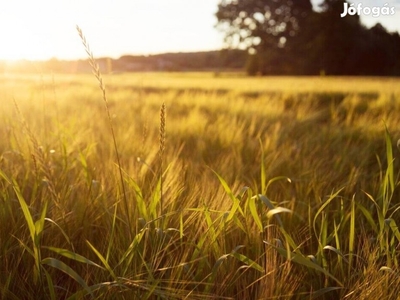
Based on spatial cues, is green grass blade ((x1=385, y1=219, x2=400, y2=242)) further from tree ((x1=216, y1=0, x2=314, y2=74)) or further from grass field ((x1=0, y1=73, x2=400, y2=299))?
tree ((x1=216, y1=0, x2=314, y2=74))

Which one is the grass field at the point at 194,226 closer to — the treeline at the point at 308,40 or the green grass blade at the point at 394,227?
the green grass blade at the point at 394,227

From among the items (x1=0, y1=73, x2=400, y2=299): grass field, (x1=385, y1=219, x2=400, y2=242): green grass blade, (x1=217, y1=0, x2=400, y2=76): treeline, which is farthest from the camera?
(x1=217, y1=0, x2=400, y2=76): treeline

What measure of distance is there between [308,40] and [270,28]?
87.7 inches

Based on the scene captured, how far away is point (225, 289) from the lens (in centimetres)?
78

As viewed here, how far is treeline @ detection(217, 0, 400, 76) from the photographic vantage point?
1948 centimetres

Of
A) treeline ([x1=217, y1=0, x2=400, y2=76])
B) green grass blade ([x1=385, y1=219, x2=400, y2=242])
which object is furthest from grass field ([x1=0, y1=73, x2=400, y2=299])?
treeline ([x1=217, y1=0, x2=400, y2=76])

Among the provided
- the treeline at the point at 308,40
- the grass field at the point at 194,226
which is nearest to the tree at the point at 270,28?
the treeline at the point at 308,40

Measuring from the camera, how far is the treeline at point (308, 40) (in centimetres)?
1948

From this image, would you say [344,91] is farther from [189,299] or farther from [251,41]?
[251,41]

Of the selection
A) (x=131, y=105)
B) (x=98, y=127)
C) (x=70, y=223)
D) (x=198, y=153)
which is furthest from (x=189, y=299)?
(x=131, y=105)

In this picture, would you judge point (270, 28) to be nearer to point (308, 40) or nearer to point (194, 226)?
point (308, 40)

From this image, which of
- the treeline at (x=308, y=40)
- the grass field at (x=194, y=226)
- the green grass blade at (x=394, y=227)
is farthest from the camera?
the treeline at (x=308, y=40)

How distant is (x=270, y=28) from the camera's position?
2458 cm

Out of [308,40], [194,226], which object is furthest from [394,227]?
[308,40]
